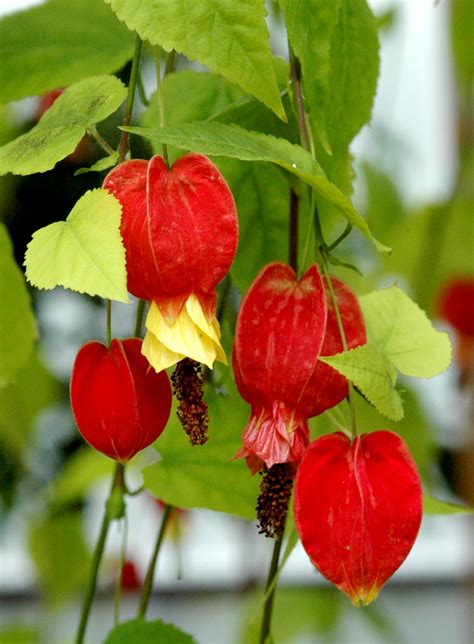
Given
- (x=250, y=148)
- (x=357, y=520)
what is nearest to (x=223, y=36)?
(x=250, y=148)

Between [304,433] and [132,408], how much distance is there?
0.05 meters

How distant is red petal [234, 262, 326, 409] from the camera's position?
33 centimetres

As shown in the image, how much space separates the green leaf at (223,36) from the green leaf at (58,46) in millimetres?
128

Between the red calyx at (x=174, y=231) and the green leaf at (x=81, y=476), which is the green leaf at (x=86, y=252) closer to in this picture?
the red calyx at (x=174, y=231)

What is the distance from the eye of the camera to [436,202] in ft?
2.87

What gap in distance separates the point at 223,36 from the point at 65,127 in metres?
0.06

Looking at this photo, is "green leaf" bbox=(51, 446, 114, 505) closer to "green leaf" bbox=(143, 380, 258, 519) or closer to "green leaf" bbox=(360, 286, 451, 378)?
"green leaf" bbox=(143, 380, 258, 519)

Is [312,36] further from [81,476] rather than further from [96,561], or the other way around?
[81,476]

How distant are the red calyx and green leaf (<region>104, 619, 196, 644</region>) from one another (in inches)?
6.0

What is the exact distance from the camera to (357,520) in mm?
312

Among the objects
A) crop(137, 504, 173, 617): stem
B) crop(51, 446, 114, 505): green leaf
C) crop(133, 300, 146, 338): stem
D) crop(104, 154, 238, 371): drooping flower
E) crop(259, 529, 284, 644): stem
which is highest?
crop(104, 154, 238, 371): drooping flower

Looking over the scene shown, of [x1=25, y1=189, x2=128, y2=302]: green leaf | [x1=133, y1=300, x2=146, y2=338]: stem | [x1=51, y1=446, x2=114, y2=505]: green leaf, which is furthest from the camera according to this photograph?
[x1=51, y1=446, x2=114, y2=505]: green leaf

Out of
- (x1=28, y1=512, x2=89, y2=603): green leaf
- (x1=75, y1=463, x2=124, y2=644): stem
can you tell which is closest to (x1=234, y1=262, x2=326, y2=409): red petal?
(x1=75, y1=463, x2=124, y2=644): stem

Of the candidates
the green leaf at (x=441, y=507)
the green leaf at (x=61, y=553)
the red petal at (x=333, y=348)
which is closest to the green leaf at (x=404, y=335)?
the red petal at (x=333, y=348)
